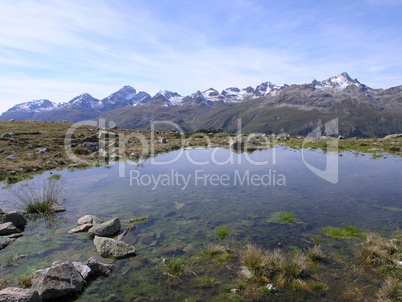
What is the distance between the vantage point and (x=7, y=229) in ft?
46.1

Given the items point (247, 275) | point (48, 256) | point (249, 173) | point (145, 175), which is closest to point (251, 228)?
point (247, 275)

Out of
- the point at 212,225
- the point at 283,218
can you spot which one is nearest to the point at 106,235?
the point at 212,225

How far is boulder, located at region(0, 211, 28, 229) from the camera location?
14.8m

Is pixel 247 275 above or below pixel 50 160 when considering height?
below

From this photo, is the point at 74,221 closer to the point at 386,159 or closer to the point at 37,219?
the point at 37,219

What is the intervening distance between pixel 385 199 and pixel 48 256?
72.6ft

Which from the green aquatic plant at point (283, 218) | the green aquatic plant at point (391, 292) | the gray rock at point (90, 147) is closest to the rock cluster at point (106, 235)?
the green aquatic plant at point (283, 218)

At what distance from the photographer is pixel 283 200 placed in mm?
18844

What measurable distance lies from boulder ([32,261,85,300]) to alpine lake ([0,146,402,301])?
0.43 meters

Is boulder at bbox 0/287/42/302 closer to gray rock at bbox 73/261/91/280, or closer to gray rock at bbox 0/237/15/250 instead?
A: gray rock at bbox 73/261/91/280

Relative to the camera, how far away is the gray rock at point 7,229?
45.7 feet

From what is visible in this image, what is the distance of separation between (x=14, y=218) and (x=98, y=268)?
8.45 metres

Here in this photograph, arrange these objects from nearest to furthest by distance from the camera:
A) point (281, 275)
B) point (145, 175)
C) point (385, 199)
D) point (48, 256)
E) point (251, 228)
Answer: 1. point (281, 275)
2. point (48, 256)
3. point (251, 228)
4. point (385, 199)
5. point (145, 175)

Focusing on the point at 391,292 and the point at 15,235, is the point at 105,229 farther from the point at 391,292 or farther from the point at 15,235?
the point at 391,292
